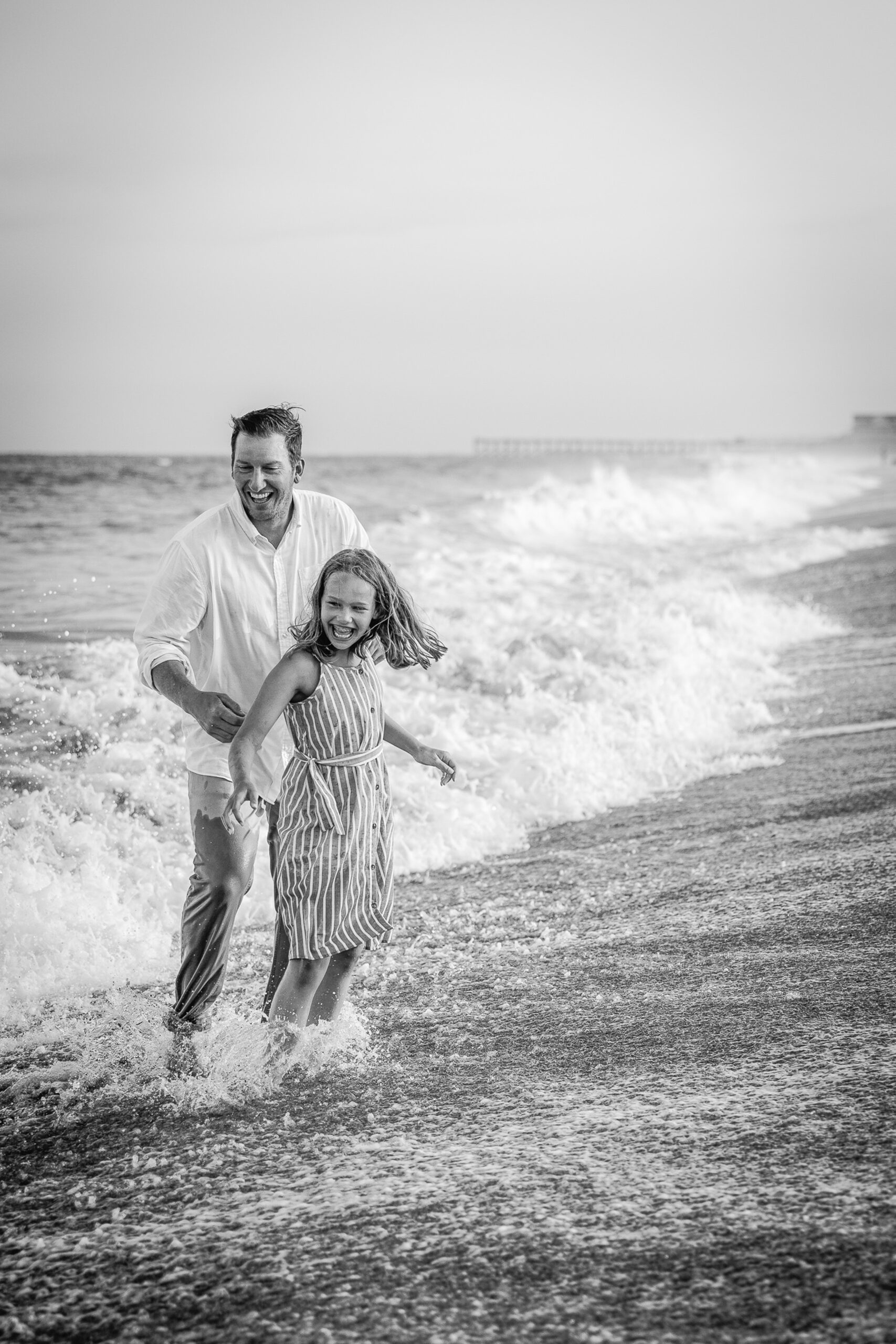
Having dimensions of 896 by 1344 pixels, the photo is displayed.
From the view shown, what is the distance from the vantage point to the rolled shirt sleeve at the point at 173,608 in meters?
3.44

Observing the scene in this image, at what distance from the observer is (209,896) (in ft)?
11.4

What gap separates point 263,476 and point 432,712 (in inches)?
175

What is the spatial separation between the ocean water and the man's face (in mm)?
1850

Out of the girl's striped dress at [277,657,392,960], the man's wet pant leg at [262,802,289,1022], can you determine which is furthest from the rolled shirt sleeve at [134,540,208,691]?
the man's wet pant leg at [262,802,289,1022]

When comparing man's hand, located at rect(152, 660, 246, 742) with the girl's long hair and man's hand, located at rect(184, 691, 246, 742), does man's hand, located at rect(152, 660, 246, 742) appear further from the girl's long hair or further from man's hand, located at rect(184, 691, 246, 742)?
the girl's long hair

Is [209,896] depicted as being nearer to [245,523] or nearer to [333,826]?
[333,826]

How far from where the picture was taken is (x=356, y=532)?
3826mm

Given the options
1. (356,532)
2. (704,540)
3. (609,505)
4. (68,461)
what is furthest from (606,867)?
(68,461)

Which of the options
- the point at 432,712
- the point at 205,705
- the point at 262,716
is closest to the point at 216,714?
the point at 205,705

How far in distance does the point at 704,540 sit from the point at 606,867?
2000 centimetres

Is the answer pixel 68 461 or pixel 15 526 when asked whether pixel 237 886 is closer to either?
pixel 15 526

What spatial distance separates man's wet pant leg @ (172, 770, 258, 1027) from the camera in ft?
11.3

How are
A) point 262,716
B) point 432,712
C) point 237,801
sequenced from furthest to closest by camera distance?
point 432,712 < point 262,716 < point 237,801

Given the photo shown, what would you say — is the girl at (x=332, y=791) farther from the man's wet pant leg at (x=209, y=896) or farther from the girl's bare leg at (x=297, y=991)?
the man's wet pant leg at (x=209, y=896)
